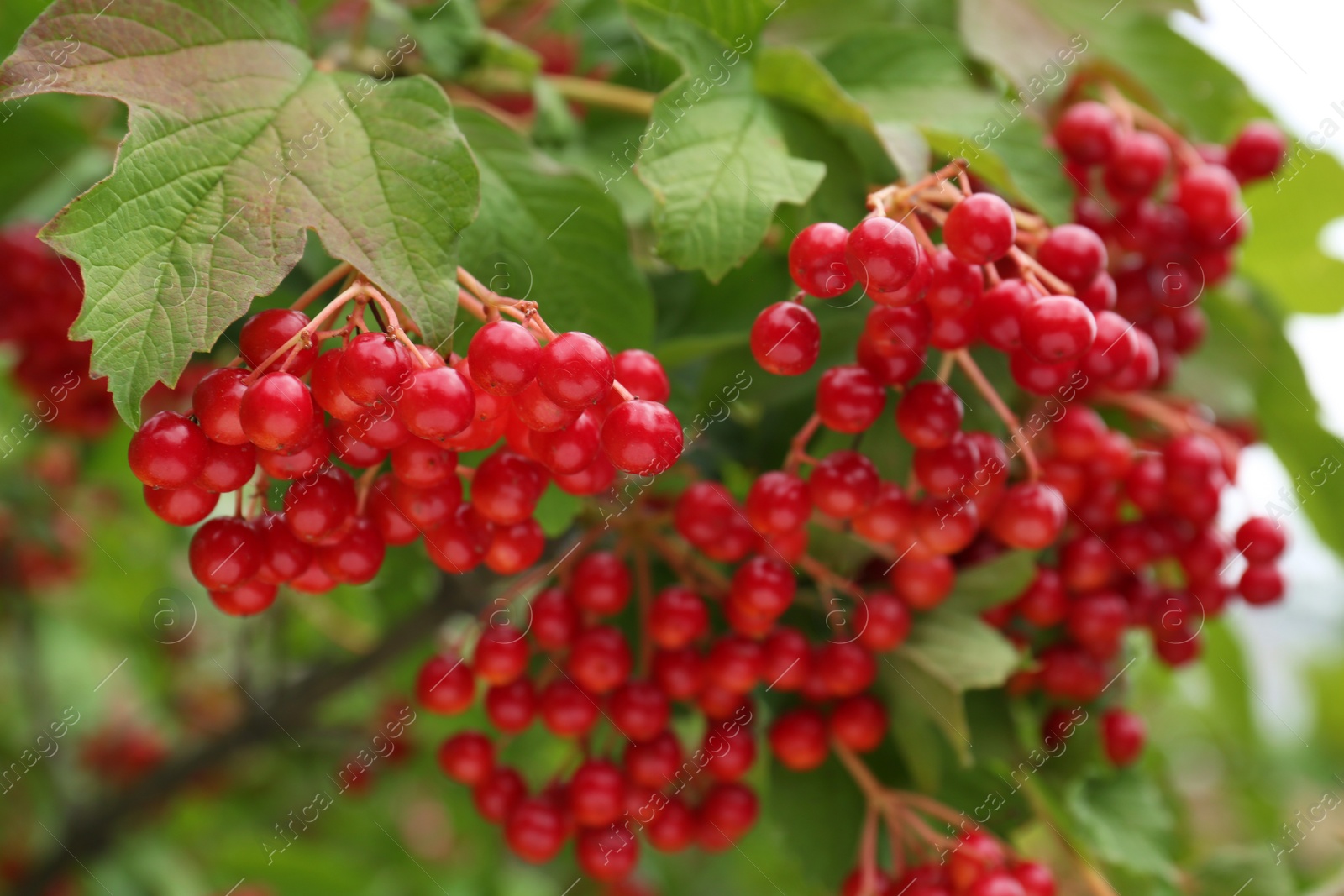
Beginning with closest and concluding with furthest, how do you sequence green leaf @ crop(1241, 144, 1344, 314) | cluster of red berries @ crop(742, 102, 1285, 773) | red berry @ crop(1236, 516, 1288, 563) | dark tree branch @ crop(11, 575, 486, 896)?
1. cluster of red berries @ crop(742, 102, 1285, 773)
2. red berry @ crop(1236, 516, 1288, 563)
3. dark tree branch @ crop(11, 575, 486, 896)
4. green leaf @ crop(1241, 144, 1344, 314)

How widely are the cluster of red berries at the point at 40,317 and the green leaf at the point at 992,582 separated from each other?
87 cm

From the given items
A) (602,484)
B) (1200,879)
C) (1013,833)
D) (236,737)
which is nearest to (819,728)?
(1013,833)

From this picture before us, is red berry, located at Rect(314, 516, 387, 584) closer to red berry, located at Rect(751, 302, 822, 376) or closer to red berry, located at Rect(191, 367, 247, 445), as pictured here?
red berry, located at Rect(191, 367, 247, 445)

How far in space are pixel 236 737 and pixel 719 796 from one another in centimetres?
72

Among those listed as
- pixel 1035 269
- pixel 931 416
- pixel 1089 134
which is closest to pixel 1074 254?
pixel 1035 269

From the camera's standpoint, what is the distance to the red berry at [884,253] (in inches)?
23.5

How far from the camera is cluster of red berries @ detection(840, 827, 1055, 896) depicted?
823 millimetres

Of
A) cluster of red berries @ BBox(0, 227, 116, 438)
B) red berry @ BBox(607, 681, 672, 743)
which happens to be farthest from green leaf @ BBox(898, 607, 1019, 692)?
cluster of red berries @ BBox(0, 227, 116, 438)

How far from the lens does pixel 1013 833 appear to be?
1000mm

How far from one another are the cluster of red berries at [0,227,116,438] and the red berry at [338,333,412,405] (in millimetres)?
585

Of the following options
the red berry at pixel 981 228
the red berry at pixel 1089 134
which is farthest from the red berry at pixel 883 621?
the red berry at pixel 1089 134

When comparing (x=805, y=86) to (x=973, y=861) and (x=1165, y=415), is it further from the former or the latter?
(x=973, y=861)

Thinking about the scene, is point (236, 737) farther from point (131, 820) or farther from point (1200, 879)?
point (1200, 879)

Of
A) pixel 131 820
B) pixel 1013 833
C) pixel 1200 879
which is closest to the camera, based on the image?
pixel 1013 833
